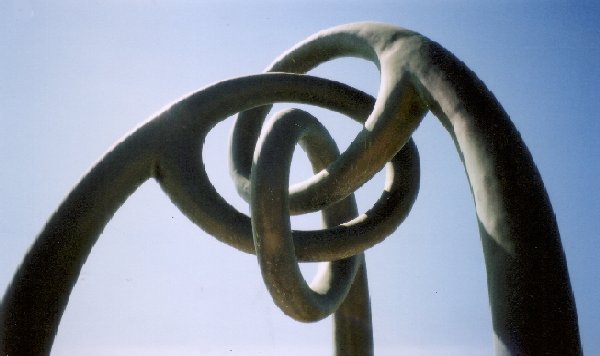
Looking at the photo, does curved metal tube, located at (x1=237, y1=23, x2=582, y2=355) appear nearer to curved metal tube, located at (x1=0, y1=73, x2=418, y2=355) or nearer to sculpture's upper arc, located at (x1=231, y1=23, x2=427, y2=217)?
sculpture's upper arc, located at (x1=231, y1=23, x2=427, y2=217)

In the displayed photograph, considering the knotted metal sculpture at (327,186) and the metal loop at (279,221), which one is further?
the metal loop at (279,221)

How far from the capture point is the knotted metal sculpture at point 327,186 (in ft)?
9.75

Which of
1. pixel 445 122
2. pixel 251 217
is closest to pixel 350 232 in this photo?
pixel 251 217

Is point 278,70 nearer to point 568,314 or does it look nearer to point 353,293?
point 353,293

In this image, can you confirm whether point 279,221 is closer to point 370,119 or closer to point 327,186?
point 327,186

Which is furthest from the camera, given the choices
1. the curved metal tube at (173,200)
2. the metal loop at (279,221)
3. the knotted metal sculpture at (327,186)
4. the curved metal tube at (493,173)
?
the metal loop at (279,221)

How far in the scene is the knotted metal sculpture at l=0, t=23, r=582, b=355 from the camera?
2.97 m

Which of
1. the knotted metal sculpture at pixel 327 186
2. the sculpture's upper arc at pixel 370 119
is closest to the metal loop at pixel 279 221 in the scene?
the knotted metal sculpture at pixel 327 186

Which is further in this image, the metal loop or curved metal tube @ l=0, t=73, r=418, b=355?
the metal loop

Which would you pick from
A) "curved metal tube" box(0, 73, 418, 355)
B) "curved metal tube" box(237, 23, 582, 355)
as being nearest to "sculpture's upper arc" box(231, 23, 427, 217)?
"curved metal tube" box(237, 23, 582, 355)

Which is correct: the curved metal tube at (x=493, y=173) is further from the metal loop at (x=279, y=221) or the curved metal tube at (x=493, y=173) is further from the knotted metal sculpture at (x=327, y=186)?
the metal loop at (x=279, y=221)

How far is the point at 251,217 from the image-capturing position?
13.3 feet

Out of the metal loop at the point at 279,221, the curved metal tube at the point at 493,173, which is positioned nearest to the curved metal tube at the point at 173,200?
the metal loop at the point at 279,221

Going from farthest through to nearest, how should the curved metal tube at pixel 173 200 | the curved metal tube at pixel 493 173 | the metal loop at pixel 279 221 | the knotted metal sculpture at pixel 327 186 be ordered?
1. the metal loop at pixel 279 221
2. the curved metal tube at pixel 173 200
3. the knotted metal sculpture at pixel 327 186
4. the curved metal tube at pixel 493 173
